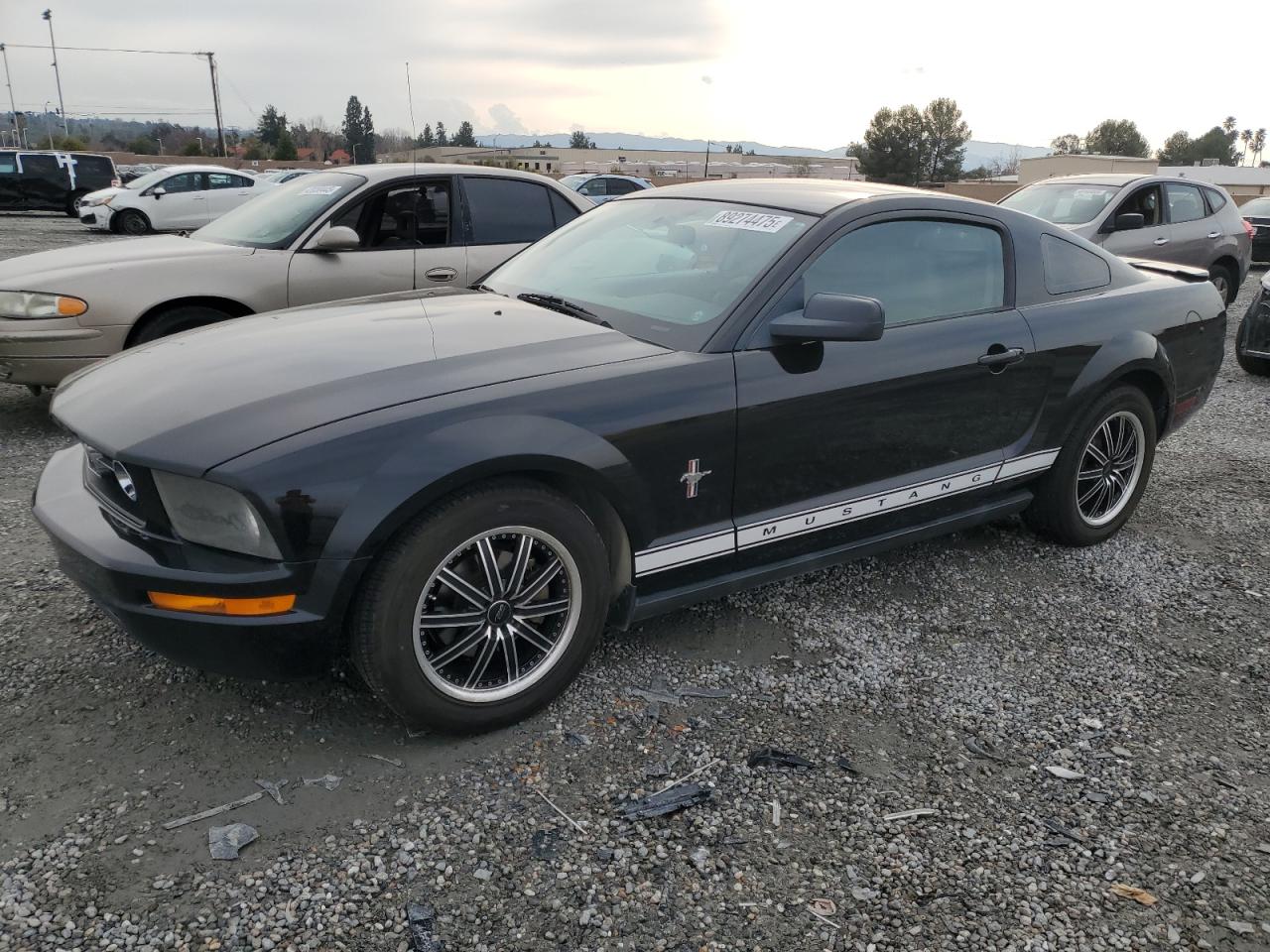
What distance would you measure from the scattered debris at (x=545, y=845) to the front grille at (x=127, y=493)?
123cm

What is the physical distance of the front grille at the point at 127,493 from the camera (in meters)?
2.40

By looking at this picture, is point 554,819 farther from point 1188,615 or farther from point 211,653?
point 1188,615

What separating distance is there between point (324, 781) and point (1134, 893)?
207 cm

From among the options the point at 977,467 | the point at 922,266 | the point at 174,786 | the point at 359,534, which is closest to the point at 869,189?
the point at 922,266

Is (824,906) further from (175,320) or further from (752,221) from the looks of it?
(175,320)

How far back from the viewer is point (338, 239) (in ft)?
17.5

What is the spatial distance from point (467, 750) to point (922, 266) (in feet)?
7.82

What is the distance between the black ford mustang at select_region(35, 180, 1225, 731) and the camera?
2.36 metres

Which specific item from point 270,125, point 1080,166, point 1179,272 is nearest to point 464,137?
point 270,125

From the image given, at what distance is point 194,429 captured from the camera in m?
2.40

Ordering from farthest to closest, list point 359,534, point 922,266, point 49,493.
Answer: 1. point 922,266
2. point 49,493
3. point 359,534

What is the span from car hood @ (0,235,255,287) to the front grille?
304 cm

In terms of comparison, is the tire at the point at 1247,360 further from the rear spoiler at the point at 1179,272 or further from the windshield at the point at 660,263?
the windshield at the point at 660,263

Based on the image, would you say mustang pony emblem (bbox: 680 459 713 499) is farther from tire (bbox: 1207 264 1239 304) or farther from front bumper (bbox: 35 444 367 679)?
tire (bbox: 1207 264 1239 304)
